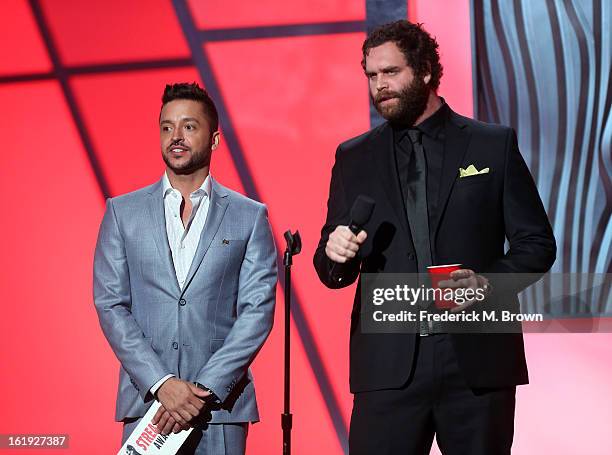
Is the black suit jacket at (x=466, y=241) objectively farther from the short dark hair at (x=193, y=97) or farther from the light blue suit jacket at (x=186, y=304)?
the short dark hair at (x=193, y=97)

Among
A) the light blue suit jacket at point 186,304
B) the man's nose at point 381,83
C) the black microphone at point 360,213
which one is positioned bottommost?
the light blue suit jacket at point 186,304

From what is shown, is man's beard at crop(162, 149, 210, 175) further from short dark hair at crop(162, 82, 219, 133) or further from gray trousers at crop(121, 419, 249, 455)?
gray trousers at crop(121, 419, 249, 455)

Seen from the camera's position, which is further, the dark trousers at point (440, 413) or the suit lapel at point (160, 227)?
the suit lapel at point (160, 227)

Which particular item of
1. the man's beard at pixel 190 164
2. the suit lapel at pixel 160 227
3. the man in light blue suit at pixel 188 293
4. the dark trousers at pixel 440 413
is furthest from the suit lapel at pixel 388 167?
the suit lapel at pixel 160 227

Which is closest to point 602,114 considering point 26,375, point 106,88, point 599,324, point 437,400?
point 599,324

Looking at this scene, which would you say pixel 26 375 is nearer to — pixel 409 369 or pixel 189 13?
pixel 189 13

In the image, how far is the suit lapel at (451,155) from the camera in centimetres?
247

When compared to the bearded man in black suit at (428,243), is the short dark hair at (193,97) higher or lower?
higher

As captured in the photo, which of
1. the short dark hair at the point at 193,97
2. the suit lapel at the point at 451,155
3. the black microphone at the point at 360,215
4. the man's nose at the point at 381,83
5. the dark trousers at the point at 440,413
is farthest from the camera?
the short dark hair at the point at 193,97

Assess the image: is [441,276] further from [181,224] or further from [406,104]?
[181,224]

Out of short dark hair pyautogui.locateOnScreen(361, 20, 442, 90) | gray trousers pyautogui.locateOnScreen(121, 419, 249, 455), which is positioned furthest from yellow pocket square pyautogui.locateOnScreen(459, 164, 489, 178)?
gray trousers pyautogui.locateOnScreen(121, 419, 249, 455)

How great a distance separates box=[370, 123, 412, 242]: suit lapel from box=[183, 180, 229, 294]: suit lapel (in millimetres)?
596

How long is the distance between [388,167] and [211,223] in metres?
0.67

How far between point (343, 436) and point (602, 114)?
2.01 meters
